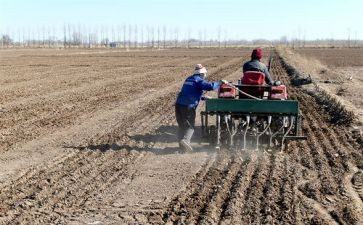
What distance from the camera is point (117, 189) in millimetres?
7773

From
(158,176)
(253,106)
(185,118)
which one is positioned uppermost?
(253,106)

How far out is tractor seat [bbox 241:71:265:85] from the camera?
10.9 m

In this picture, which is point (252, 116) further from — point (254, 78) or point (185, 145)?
point (185, 145)

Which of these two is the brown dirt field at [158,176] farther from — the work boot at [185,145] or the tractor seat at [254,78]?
the tractor seat at [254,78]

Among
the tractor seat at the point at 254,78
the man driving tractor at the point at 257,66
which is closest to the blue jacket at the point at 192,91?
the tractor seat at the point at 254,78

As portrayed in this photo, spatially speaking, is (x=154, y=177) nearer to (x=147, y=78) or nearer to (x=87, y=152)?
(x=87, y=152)

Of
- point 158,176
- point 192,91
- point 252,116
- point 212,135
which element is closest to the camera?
point 158,176

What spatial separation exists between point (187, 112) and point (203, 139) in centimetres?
110

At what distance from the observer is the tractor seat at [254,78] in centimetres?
1091

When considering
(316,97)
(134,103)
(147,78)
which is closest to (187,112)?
(134,103)

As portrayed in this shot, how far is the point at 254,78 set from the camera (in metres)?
11.0

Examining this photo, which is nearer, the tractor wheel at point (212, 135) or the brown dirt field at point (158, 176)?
the brown dirt field at point (158, 176)

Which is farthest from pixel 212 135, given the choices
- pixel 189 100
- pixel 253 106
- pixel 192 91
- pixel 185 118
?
pixel 253 106

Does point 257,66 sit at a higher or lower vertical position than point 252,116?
higher
